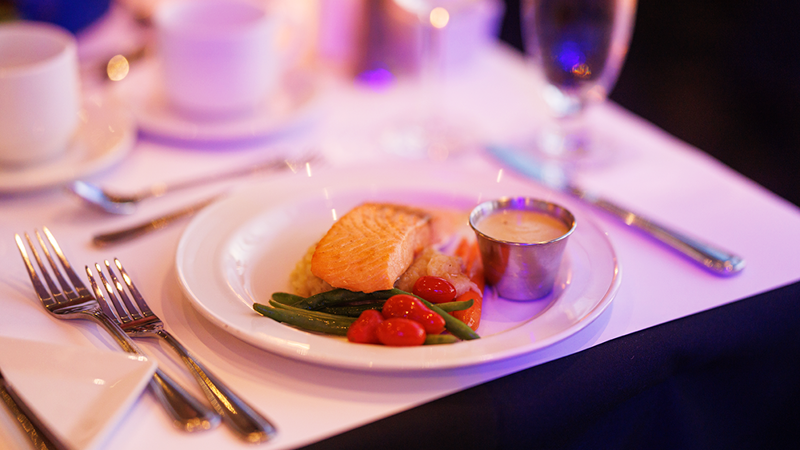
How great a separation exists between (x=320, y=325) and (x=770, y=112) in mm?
4384

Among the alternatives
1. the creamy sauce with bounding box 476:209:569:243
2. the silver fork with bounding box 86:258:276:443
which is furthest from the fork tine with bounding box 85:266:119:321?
the creamy sauce with bounding box 476:209:569:243

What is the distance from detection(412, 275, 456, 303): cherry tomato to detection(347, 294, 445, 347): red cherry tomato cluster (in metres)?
0.08

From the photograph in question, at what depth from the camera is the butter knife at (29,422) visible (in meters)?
1.07

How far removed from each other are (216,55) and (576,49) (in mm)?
1248

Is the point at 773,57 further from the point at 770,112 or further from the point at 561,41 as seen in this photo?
the point at 561,41

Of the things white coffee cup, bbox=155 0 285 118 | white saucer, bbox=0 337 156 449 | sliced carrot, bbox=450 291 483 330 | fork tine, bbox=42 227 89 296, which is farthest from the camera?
white coffee cup, bbox=155 0 285 118

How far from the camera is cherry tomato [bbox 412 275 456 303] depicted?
1.33m

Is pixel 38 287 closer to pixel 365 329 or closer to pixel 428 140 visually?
pixel 365 329

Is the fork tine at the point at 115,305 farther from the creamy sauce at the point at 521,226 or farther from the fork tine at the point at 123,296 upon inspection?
the creamy sauce at the point at 521,226

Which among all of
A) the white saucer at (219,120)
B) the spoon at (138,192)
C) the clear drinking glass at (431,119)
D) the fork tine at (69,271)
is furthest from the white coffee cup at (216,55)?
the fork tine at (69,271)

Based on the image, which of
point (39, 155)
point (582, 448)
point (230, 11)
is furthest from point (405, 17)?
point (582, 448)

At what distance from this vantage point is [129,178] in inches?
82.5

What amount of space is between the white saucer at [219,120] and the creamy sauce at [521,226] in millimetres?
1107

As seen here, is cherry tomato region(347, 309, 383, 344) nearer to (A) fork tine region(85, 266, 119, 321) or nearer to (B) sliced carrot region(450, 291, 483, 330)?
(B) sliced carrot region(450, 291, 483, 330)
